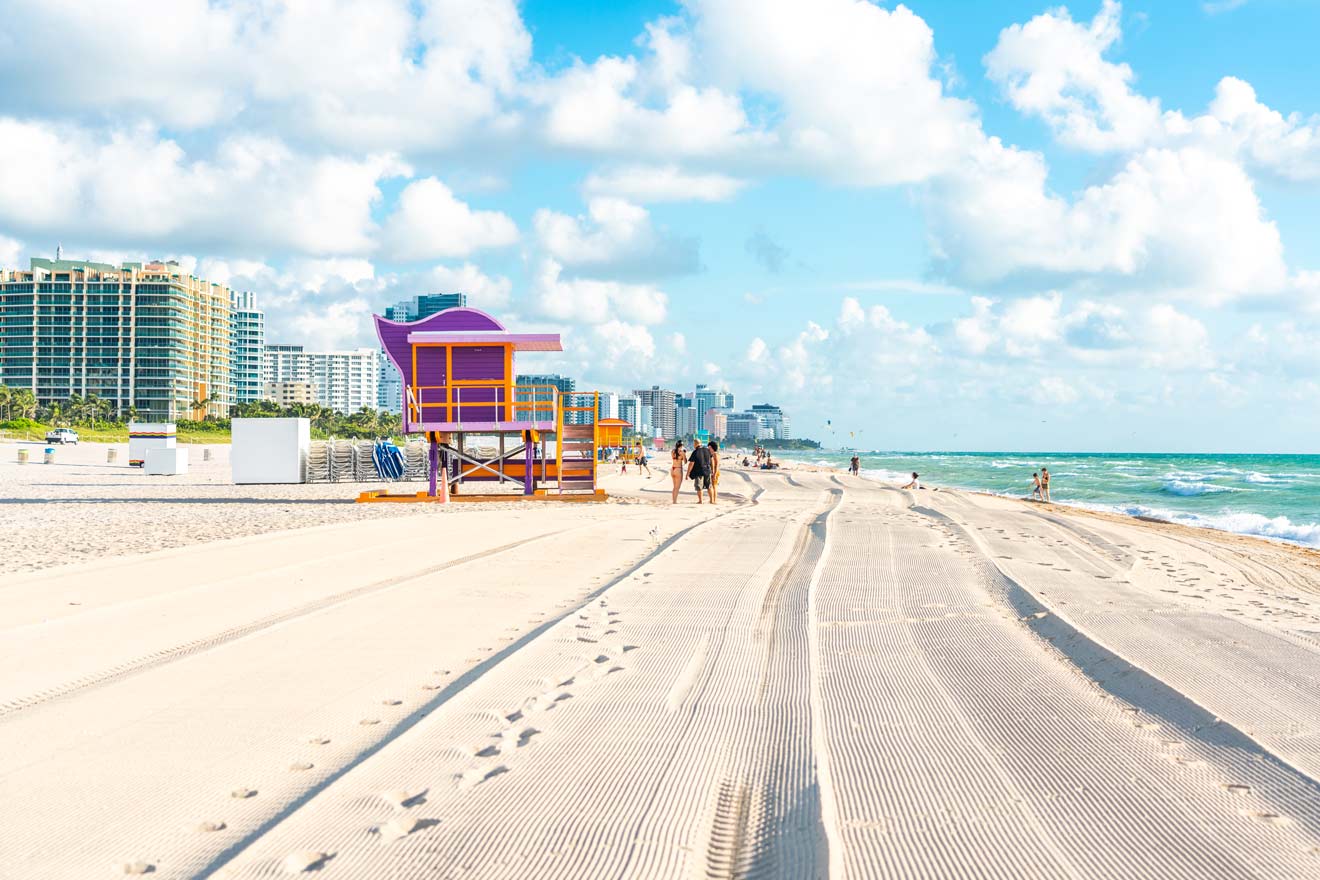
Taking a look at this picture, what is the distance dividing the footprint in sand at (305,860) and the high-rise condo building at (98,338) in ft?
528

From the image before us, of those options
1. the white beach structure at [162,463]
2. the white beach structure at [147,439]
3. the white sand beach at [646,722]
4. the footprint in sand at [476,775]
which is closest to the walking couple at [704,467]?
the white sand beach at [646,722]

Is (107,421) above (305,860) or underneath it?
above

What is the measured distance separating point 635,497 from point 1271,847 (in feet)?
69.8

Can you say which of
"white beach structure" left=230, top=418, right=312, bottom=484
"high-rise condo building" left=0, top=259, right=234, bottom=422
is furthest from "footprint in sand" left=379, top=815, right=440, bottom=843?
"high-rise condo building" left=0, top=259, right=234, bottom=422

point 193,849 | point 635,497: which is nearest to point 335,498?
point 635,497

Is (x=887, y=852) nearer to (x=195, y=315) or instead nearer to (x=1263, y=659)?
(x=1263, y=659)

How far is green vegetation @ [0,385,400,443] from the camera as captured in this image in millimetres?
92312

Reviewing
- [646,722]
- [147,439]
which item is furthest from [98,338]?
[646,722]

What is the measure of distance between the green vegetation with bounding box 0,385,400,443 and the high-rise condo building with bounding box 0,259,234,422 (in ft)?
47.9

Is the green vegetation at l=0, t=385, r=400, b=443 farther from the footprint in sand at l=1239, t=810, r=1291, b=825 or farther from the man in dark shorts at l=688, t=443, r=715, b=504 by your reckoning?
the footprint in sand at l=1239, t=810, r=1291, b=825

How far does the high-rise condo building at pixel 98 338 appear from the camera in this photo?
14825cm

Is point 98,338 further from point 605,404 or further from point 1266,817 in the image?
point 1266,817

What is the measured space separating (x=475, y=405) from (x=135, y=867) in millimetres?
17979

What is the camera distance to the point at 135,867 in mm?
2762
